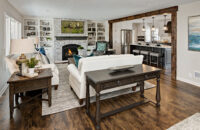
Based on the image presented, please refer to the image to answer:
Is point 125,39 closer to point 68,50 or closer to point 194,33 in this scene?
point 68,50

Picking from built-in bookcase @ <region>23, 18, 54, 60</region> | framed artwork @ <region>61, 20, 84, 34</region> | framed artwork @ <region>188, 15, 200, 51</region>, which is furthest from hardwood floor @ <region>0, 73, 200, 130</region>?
framed artwork @ <region>61, 20, 84, 34</region>

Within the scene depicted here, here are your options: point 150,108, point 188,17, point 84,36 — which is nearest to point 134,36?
point 84,36

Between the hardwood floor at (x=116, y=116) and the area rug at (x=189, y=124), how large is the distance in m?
0.07

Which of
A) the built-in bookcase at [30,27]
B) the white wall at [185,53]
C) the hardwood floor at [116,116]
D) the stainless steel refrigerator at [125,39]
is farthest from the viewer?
the stainless steel refrigerator at [125,39]

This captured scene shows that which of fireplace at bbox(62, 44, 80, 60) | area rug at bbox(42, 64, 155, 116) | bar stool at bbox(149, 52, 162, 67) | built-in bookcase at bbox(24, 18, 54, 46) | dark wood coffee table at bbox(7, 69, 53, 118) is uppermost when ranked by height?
built-in bookcase at bbox(24, 18, 54, 46)

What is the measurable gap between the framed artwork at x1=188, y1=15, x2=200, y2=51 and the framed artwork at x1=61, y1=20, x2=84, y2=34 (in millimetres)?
5902

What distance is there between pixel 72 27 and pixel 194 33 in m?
6.26

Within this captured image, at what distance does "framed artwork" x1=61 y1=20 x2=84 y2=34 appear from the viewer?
8000 millimetres

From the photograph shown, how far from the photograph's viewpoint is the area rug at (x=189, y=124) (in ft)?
6.81

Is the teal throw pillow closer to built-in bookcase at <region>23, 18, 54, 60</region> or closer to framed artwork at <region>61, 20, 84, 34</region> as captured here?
framed artwork at <region>61, 20, 84, 34</region>

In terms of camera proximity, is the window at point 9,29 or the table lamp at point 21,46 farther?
the window at point 9,29

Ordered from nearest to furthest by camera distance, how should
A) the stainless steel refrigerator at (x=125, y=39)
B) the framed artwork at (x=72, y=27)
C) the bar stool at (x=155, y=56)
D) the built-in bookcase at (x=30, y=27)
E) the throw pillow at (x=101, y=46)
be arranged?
the bar stool at (x=155, y=56)
the built-in bookcase at (x=30, y=27)
the throw pillow at (x=101, y=46)
the framed artwork at (x=72, y=27)
the stainless steel refrigerator at (x=125, y=39)

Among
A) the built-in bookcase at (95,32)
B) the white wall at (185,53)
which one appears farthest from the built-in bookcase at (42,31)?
the white wall at (185,53)

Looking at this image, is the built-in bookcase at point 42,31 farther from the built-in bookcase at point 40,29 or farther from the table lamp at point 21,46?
the table lamp at point 21,46
